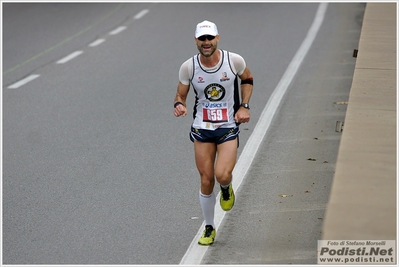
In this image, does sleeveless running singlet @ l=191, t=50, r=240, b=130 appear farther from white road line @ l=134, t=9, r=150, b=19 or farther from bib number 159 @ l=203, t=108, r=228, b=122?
white road line @ l=134, t=9, r=150, b=19

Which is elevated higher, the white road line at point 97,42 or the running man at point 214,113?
the running man at point 214,113

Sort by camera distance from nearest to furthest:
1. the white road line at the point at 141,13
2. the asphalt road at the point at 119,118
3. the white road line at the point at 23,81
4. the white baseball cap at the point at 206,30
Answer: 1. the white baseball cap at the point at 206,30
2. the asphalt road at the point at 119,118
3. the white road line at the point at 23,81
4. the white road line at the point at 141,13

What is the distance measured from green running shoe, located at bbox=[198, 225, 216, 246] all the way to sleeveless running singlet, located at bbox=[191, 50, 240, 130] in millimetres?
869

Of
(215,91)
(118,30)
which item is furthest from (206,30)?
(118,30)

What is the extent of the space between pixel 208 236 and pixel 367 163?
4.93 feet

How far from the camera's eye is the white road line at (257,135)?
24.6 ft

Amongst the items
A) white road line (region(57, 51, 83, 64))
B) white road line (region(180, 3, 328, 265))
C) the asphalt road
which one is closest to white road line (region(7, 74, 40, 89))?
the asphalt road

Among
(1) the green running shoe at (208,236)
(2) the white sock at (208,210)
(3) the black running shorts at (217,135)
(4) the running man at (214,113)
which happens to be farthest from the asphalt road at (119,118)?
(3) the black running shorts at (217,135)

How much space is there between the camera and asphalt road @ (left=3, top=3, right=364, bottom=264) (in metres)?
8.12

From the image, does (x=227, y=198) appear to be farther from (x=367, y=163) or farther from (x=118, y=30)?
(x=118, y=30)

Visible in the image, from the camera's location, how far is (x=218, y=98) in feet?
25.4

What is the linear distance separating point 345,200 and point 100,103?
8.29 meters

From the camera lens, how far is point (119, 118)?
13008mm

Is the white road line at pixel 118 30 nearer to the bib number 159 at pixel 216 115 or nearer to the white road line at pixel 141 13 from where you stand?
the white road line at pixel 141 13
